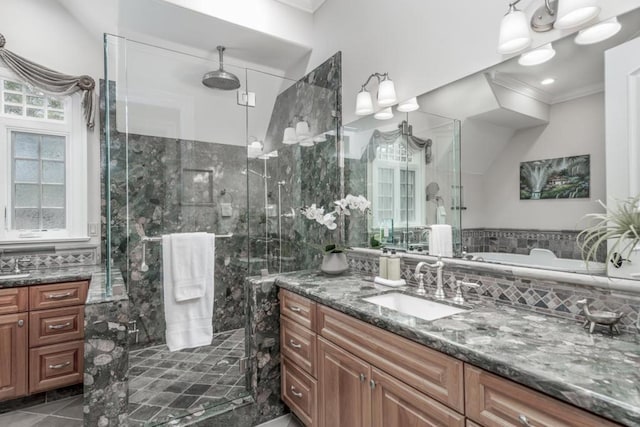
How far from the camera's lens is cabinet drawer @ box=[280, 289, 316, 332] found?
1803 millimetres

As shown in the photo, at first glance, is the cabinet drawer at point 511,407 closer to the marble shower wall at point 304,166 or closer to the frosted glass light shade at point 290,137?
the marble shower wall at point 304,166

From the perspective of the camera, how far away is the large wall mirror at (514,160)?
1270 millimetres

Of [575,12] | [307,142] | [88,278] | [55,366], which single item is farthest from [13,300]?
[575,12]

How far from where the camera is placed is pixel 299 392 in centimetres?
193

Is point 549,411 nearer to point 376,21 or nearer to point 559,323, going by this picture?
point 559,323

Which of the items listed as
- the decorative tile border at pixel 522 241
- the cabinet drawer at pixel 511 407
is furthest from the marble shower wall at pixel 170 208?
the cabinet drawer at pixel 511 407

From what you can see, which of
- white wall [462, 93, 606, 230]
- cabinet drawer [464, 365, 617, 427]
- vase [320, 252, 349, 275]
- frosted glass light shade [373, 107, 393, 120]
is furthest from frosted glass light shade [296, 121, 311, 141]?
cabinet drawer [464, 365, 617, 427]

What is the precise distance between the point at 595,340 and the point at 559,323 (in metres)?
0.17

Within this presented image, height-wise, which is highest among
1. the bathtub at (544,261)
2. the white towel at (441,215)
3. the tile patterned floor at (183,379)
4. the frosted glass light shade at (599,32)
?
the frosted glass light shade at (599,32)

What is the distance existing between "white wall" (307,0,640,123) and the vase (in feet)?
3.68

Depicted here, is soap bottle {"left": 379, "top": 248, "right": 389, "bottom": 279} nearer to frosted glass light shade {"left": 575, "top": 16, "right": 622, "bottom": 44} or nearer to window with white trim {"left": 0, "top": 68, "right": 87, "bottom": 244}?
frosted glass light shade {"left": 575, "top": 16, "right": 622, "bottom": 44}

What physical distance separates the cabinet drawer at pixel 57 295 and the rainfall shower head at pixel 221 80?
1802 mm

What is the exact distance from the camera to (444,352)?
1.07 meters

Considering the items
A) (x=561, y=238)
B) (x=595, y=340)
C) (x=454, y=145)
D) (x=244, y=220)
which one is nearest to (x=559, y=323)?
(x=595, y=340)
